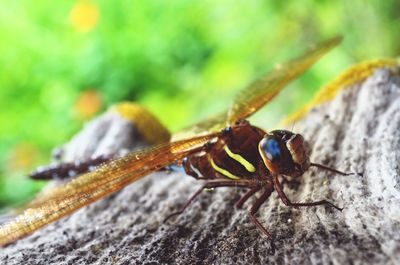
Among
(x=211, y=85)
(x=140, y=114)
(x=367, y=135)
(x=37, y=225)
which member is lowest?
(x=367, y=135)

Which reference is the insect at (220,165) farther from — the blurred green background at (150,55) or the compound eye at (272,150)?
the blurred green background at (150,55)

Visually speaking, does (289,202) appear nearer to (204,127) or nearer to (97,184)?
(97,184)

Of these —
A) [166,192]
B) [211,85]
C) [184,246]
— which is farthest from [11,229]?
[211,85]

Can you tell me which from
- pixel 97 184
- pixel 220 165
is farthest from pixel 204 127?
pixel 97 184

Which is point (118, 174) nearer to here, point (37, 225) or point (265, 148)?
point (37, 225)

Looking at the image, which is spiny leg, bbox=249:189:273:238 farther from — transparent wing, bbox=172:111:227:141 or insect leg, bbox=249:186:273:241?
transparent wing, bbox=172:111:227:141

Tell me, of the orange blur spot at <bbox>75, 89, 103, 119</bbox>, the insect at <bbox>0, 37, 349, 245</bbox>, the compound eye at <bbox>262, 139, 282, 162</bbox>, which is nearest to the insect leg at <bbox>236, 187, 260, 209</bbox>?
the insect at <bbox>0, 37, 349, 245</bbox>
